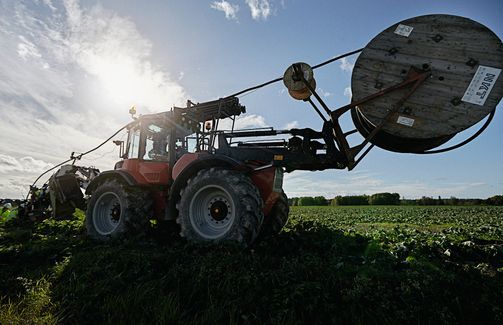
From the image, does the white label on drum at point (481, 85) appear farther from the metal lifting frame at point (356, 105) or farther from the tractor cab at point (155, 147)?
the tractor cab at point (155, 147)

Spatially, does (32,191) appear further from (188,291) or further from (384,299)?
(384,299)

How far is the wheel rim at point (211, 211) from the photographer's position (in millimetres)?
5035

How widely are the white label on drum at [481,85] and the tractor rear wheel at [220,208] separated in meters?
3.64

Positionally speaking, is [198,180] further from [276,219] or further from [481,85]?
[481,85]

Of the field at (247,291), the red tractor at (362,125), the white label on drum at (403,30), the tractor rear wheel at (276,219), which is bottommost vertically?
the field at (247,291)

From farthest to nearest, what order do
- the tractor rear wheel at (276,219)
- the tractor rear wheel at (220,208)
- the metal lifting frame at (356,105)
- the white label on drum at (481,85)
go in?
1. the tractor rear wheel at (276,219)
2. the tractor rear wheel at (220,208)
3. the metal lifting frame at (356,105)
4. the white label on drum at (481,85)

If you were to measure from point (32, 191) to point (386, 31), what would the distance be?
559 inches

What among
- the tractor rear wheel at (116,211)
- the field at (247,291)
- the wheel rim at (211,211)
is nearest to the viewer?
the field at (247,291)

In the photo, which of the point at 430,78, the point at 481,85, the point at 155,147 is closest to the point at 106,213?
the point at 155,147

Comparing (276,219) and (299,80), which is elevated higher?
(299,80)

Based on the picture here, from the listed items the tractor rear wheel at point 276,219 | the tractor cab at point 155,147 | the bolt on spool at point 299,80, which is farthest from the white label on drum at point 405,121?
the tractor cab at point 155,147

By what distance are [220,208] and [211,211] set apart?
21 centimetres

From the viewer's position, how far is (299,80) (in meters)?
4.66

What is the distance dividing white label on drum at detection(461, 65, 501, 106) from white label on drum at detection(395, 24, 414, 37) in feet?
3.84
